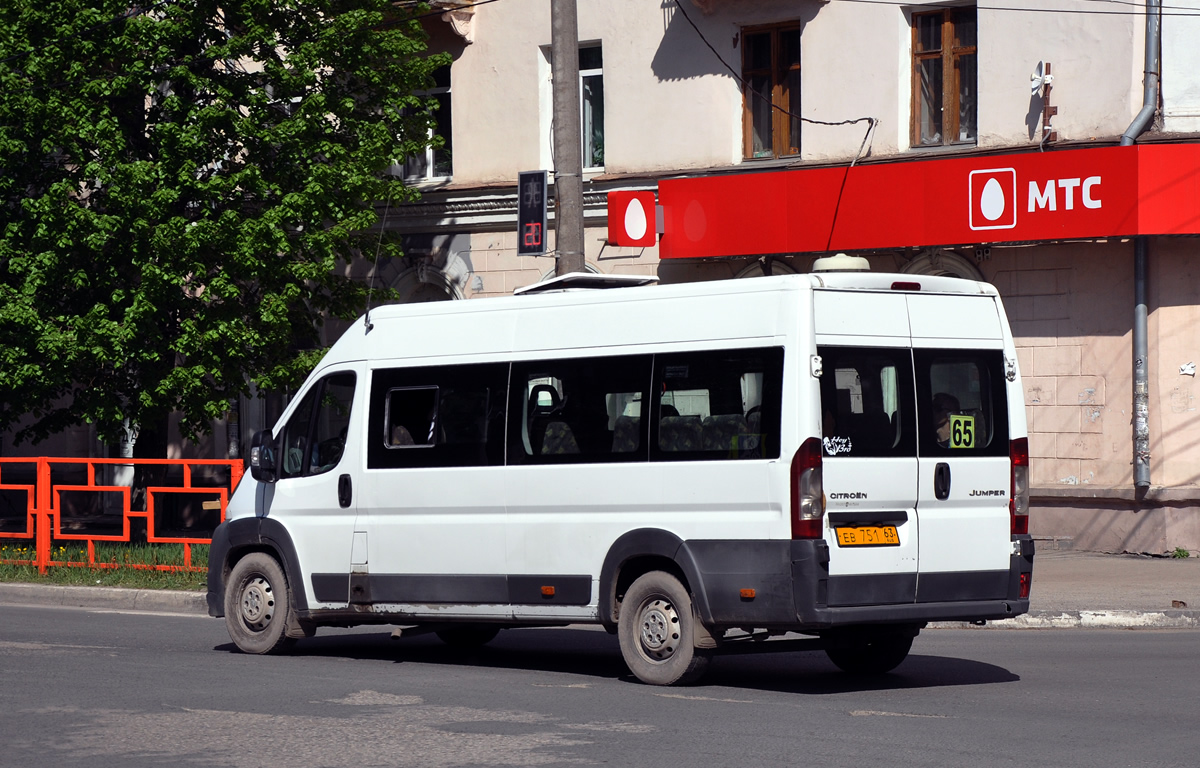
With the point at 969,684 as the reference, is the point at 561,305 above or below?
above

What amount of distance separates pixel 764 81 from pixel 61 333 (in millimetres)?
9272

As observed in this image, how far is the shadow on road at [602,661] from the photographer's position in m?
10.1

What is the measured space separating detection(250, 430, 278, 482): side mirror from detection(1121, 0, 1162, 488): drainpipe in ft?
35.3

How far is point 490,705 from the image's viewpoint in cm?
896

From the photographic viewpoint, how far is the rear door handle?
963 cm

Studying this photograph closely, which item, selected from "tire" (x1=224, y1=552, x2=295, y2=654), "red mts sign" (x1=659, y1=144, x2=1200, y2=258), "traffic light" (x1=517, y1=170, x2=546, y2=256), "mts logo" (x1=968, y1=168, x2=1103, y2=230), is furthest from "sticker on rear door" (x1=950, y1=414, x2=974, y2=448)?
"mts logo" (x1=968, y1=168, x2=1103, y2=230)

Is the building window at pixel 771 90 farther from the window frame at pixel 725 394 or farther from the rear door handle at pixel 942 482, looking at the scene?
the rear door handle at pixel 942 482

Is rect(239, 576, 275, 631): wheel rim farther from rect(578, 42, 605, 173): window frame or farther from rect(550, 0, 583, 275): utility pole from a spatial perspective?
rect(578, 42, 605, 173): window frame

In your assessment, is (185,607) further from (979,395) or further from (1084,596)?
(979,395)

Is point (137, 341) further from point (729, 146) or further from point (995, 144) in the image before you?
point (995, 144)

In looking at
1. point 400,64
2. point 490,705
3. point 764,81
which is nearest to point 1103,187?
point 764,81

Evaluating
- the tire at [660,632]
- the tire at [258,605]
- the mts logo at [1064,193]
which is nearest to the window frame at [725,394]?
the tire at [660,632]

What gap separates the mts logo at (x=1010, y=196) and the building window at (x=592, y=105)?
18.5 ft

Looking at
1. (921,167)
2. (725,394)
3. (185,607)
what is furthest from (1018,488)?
(921,167)
